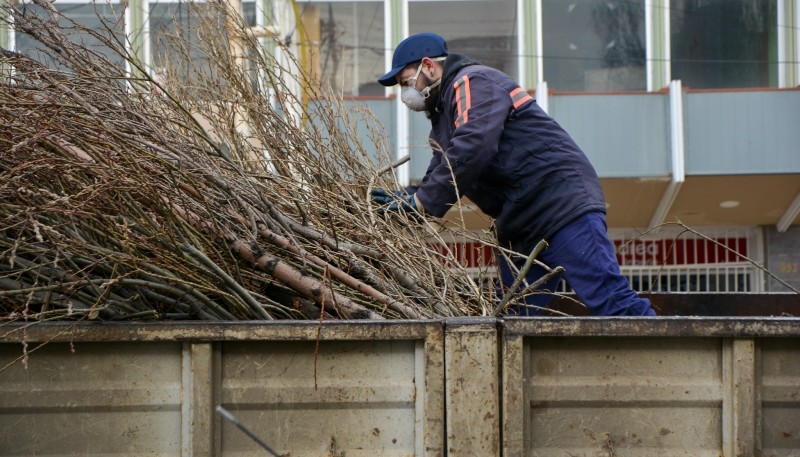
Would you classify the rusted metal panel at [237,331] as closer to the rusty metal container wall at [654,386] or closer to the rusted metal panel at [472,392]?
the rusted metal panel at [472,392]

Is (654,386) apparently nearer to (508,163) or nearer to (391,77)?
(508,163)

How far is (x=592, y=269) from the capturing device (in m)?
3.92

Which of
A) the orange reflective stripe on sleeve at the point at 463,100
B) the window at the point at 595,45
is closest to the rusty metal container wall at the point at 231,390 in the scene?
the orange reflective stripe on sleeve at the point at 463,100

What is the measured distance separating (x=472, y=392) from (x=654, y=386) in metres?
0.47

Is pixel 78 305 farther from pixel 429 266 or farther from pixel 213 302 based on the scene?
pixel 429 266

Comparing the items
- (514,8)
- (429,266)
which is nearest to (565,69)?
(514,8)

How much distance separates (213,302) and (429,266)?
851 millimetres

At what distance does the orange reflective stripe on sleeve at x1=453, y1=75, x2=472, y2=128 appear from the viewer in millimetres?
Answer: 4121

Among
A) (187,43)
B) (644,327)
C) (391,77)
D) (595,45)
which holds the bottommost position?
(644,327)

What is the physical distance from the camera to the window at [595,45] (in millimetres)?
12312

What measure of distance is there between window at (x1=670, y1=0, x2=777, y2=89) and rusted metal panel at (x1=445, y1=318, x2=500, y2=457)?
34.5ft

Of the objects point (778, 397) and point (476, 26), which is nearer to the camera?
point (778, 397)

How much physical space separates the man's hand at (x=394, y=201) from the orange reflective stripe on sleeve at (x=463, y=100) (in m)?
0.37

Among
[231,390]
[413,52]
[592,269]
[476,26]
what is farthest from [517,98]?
[476,26]
